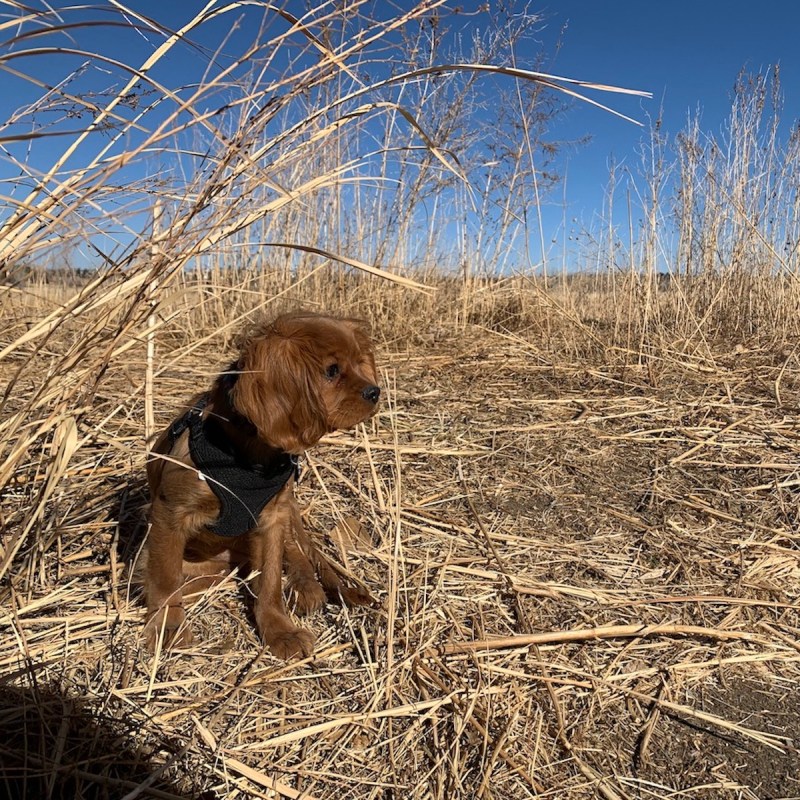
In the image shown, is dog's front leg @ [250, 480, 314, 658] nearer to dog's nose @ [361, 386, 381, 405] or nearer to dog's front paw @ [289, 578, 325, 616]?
dog's front paw @ [289, 578, 325, 616]

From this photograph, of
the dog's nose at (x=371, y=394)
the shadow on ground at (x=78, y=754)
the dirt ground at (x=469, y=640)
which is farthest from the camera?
the dog's nose at (x=371, y=394)

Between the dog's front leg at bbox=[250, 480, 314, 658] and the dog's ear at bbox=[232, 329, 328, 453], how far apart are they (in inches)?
10.5

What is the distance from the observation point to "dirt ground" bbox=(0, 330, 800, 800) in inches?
54.3

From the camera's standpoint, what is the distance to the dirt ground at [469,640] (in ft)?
Result: 4.53

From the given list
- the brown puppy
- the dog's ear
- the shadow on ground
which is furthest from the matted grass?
the dog's ear

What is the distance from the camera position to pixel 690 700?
5.35ft

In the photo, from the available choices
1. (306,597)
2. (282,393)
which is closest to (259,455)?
(282,393)

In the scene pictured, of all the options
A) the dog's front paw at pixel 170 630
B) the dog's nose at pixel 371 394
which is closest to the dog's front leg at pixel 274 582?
the dog's front paw at pixel 170 630

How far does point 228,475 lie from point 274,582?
0.38 m

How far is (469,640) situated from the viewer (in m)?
1.78

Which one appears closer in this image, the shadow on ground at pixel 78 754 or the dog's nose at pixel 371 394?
the shadow on ground at pixel 78 754

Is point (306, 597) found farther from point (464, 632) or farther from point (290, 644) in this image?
point (464, 632)

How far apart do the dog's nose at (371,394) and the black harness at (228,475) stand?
0.35 m

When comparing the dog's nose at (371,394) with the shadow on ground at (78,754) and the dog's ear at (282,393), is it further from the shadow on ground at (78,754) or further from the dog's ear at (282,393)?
the shadow on ground at (78,754)
